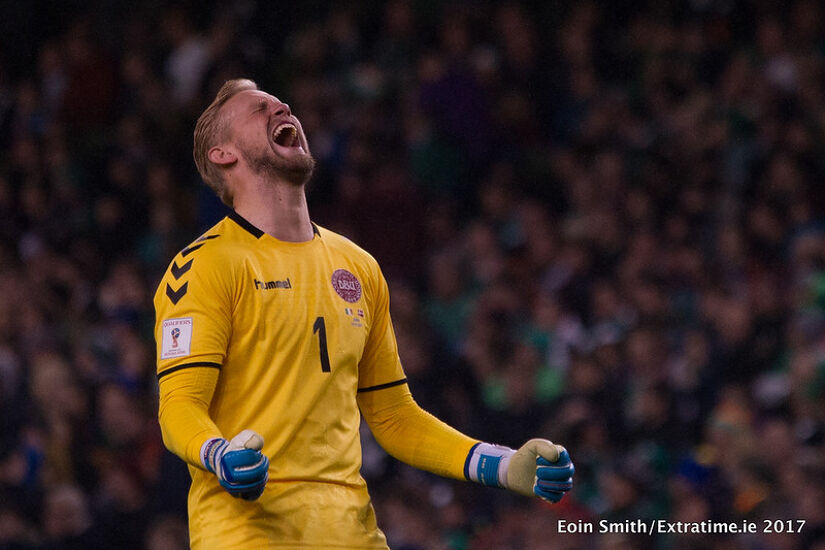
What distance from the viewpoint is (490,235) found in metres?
9.02

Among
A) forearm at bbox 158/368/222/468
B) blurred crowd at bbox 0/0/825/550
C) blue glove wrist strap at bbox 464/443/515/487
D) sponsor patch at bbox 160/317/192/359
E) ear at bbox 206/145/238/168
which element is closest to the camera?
forearm at bbox 158/368/222/468

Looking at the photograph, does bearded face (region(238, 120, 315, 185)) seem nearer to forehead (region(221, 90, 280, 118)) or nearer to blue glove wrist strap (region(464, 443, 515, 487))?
forehead (region(221, 90, 280, 118))

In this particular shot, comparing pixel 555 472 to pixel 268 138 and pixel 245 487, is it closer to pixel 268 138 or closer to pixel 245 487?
pixel 245 487

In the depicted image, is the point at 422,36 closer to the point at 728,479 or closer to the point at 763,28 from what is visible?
the point at 763,28

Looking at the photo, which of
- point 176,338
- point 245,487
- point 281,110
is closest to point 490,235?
point 281,110

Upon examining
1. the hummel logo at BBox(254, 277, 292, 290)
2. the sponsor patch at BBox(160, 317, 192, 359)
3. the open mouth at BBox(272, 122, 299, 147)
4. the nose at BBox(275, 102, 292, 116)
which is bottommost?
the sponsor patch at BBox(160, 317, 192, 359)

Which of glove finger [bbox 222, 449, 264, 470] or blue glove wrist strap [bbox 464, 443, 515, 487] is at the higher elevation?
glove finger [bbox 222, 449, 264, 470]

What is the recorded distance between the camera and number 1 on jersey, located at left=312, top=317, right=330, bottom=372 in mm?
3674

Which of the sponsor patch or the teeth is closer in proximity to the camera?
the sponsor patch

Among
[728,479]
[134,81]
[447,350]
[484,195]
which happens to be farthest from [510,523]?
[134,81]

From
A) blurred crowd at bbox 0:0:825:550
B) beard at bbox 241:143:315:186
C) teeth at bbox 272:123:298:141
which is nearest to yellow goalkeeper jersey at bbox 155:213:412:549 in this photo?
beard at bbox 241:143:315:186

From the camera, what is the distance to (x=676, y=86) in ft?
30.5

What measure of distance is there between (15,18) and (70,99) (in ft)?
4.41

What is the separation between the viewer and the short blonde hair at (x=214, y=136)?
392cm
